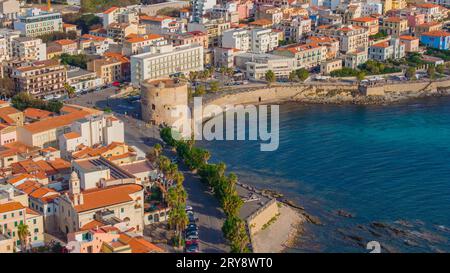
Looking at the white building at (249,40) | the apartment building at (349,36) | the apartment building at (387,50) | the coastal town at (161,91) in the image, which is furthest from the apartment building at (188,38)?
the apartment building at (387,50)

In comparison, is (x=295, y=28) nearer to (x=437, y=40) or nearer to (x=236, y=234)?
(x=437, y=40)

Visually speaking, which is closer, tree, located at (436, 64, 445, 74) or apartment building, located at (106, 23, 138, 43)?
tree, located at (436, 64, 445, 74)

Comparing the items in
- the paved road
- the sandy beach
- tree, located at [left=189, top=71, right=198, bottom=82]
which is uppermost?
tree, located at [left=189, top=71, right=198, bottom=82]

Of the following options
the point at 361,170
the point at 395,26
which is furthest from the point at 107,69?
the point at 395,26

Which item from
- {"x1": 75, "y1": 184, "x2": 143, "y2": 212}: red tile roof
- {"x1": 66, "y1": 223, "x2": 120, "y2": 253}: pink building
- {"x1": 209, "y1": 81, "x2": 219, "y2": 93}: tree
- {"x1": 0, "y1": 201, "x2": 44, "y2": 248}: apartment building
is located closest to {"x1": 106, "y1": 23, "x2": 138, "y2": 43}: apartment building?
{"x1": 209, "y1": 81, "x2": 219, "y2": 93}: tree

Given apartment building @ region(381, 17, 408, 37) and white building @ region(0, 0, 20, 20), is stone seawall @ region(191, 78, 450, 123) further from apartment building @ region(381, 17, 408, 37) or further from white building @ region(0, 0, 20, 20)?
white building @ region(0, 0, 20, 20)
